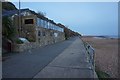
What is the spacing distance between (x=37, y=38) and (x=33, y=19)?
9.18 feet

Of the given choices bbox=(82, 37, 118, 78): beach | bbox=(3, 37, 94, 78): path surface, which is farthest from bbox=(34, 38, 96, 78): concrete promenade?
bbox=(82, 37, 118, 78): beach

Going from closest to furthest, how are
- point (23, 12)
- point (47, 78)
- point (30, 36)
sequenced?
1. point (47, 78)
2. point (30, 36)
3. point (23, 12)

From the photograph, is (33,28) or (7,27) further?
(33,28)

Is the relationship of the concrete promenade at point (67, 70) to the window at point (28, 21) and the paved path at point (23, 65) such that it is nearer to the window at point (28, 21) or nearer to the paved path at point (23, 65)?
the paved path at point (23, 65)

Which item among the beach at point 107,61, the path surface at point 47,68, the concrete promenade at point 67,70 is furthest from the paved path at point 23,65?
the beach at point 107,61

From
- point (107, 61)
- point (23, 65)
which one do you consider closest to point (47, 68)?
point (23, 65)

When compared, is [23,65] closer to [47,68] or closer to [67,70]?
[47,68]

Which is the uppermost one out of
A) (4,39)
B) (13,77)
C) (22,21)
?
(22,21)

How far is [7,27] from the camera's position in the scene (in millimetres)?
21031

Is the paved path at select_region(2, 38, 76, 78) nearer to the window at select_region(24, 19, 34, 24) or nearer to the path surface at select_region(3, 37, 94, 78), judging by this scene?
the path surface at select_region(3, 37, 94, 78)

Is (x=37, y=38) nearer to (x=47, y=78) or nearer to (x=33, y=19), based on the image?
(x=33, y=19)

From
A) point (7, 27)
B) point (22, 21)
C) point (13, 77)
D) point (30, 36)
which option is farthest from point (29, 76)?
point (22, 21)

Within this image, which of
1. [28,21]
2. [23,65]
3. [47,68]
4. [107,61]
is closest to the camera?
[47,68]

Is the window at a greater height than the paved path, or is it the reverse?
the window
